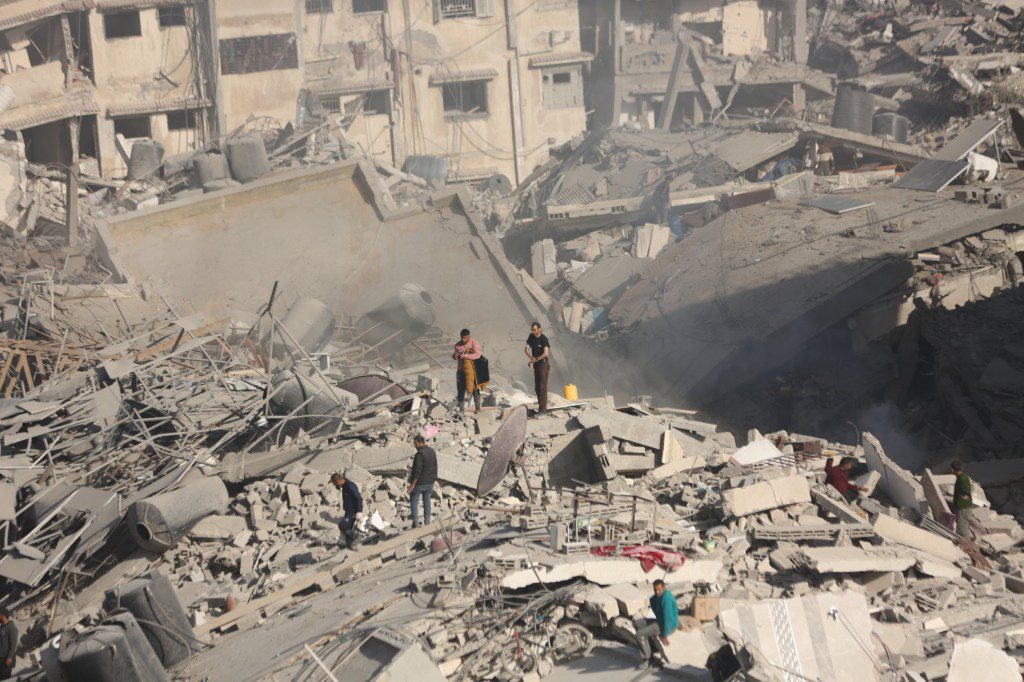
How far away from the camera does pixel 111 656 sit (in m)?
7.24

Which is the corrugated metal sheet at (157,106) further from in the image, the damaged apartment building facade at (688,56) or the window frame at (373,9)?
the damaged apartment building facade at (688,56)

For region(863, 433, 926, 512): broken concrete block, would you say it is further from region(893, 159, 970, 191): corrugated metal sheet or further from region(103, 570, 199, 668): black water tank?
region(893, 159, 970, 191): corrugated metal sheet

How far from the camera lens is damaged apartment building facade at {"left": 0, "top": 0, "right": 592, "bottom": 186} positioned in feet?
85.7

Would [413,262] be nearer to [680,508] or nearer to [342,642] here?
[680,508]

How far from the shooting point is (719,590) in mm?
7344

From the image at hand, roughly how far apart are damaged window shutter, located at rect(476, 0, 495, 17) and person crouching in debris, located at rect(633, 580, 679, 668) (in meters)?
27.1

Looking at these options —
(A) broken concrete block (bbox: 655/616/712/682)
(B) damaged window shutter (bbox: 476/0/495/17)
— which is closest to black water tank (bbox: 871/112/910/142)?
(B) damaged window shutter (bbox: 476/0/495/17)

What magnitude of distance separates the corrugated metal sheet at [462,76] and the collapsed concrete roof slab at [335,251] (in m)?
14.5

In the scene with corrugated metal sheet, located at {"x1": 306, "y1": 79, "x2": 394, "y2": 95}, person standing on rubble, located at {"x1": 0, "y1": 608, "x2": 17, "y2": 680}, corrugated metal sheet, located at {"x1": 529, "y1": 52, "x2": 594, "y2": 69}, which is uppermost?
corrugated metal sheet, located at {"x1": 529, "y1": 52, "x2": 594, "y2": 69}

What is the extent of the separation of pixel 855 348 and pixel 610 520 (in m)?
7.44

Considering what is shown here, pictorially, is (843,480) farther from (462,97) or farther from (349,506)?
(462,97)

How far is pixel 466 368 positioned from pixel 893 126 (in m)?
16.7

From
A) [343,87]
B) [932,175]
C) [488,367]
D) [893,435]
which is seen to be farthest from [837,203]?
[343,87]

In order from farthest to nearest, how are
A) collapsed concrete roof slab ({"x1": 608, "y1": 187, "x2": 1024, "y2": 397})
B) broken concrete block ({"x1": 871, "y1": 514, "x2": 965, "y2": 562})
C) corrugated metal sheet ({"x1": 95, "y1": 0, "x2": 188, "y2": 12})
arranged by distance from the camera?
corrugated metal sheet ({"x1": 95, "y1": 0, "x2": 188, "y2": 12}) → collapsed concrete roof slab ({"x1": 608, "y1": 187, "x2": 1024, "y2": 397}) → broken concrete block ({"x1": 871, "y1": 514, "x2": 965, "y2": 562})
